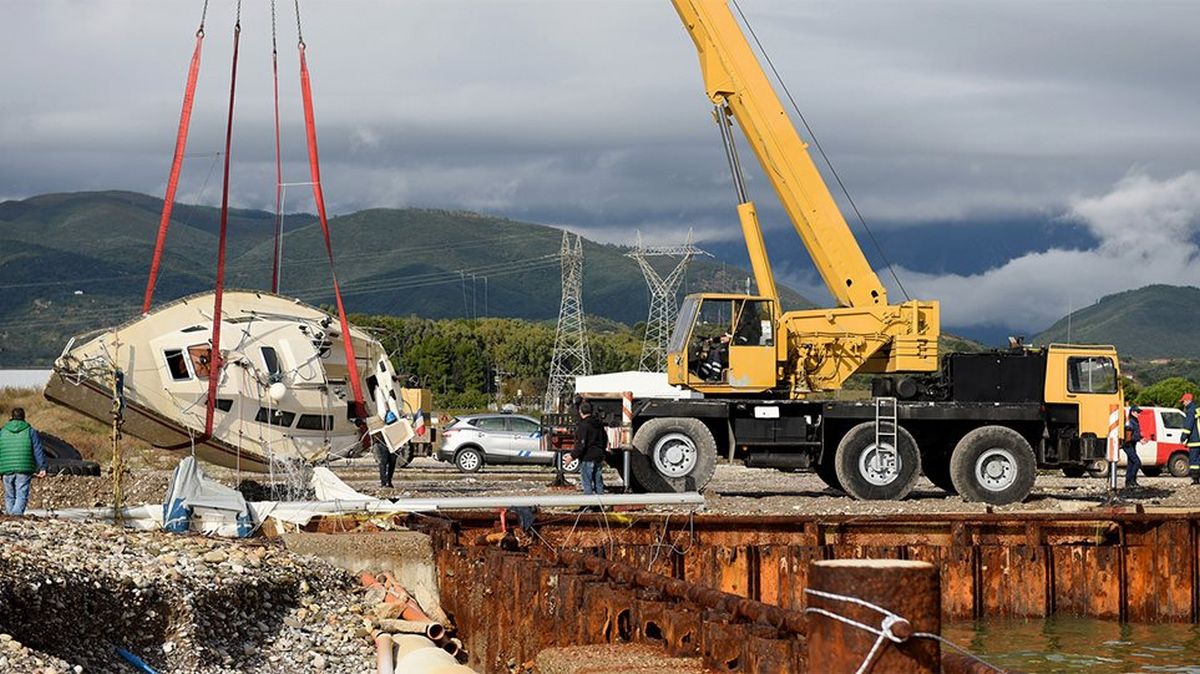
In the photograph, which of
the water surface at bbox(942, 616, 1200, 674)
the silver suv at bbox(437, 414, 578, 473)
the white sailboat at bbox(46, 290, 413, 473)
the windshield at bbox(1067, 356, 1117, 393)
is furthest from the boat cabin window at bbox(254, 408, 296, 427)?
the water surface at bbox(942, 616, 1200, 674)

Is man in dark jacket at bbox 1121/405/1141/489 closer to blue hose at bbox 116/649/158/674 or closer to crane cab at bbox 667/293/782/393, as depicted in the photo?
crane cab at bbox 667/293/782/393

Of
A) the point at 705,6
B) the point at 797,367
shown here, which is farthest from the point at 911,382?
the point at 705,6

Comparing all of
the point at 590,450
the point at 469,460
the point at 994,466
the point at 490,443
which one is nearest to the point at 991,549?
the point at 590,450

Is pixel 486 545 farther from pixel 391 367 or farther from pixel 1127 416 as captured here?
pixel 1127 416

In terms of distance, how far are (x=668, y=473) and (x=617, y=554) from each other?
26.2 feet

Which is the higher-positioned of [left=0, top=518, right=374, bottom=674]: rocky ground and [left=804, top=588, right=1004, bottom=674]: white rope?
[left=804, top=588, right=1004, bottom=674]: white rope

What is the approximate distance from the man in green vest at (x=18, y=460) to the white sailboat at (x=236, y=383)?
419cm

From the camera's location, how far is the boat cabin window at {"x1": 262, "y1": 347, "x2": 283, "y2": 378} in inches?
1092

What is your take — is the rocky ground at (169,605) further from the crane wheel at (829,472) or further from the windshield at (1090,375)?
the windshield at (1090,375)

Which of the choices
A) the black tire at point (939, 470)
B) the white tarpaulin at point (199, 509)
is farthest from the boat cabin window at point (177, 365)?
the black tire at point (939, 470)

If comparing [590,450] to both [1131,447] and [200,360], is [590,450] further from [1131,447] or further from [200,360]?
[1131,447]

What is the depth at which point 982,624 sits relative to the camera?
58.6 feet

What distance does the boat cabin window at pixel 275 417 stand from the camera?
27.5 meters

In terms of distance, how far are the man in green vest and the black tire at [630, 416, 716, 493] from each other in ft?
30.9
